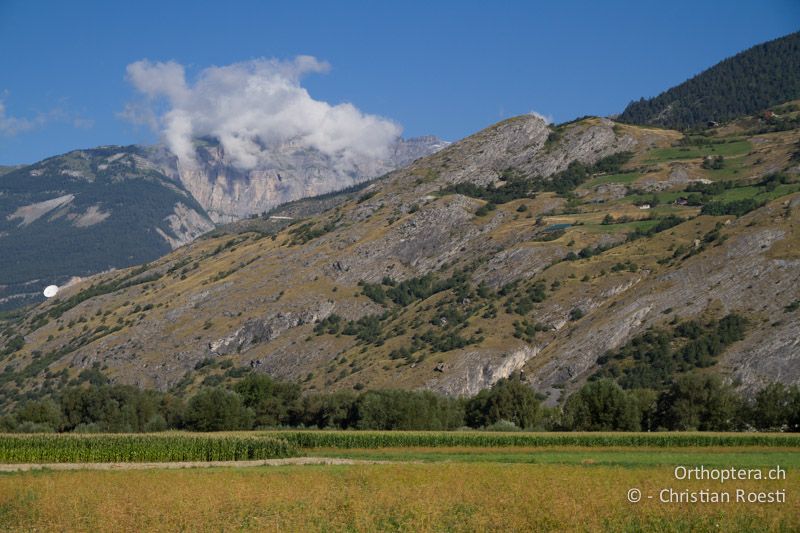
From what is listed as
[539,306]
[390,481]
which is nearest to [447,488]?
[390,481]

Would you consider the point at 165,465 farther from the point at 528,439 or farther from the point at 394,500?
the point at 528,439

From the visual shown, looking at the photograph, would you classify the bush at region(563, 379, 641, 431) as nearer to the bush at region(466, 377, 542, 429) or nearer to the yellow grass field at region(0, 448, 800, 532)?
the bush at region(466, 377, 542, 429)

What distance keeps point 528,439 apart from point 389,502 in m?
49.2

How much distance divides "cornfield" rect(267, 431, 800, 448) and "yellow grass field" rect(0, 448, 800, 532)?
29.8 metres

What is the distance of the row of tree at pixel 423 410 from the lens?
112438mm

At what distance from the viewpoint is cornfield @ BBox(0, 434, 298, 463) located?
255 ft

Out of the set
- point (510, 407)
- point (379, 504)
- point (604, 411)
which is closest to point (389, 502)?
point (379, 504)

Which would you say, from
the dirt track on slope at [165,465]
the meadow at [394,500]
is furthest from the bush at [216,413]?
the meadow at [394,500]

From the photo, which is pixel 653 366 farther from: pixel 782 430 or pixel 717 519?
pixel 717 519

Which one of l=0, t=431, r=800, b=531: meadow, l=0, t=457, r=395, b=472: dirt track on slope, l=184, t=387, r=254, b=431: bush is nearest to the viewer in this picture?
l=0, t=431, r=800, b=531: meadow

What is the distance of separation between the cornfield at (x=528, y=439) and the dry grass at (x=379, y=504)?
33.8m

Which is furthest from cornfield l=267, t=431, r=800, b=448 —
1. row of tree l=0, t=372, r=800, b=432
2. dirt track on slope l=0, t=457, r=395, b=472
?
row of tree l=0, t=372, r=800, b=432

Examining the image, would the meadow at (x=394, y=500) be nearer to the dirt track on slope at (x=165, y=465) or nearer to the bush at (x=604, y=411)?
the dirt track on slope at (x=165, y=465)

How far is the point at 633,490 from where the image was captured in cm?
4344
